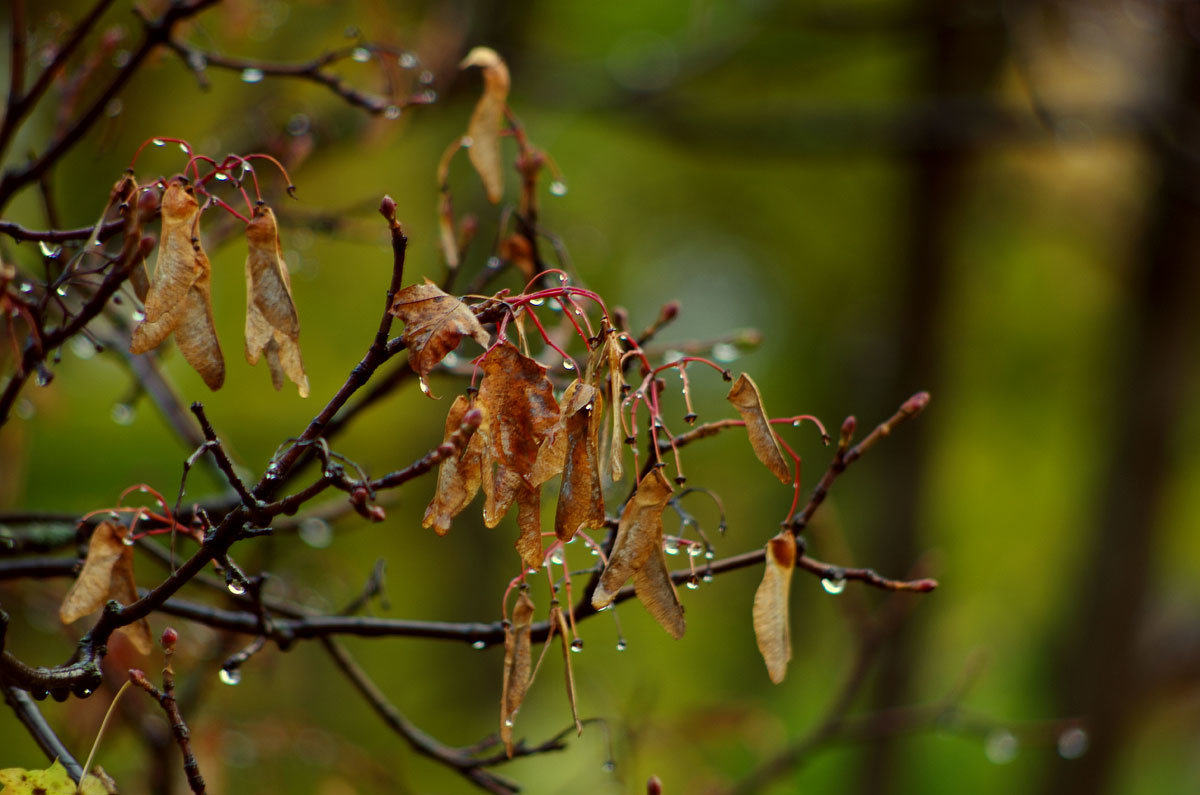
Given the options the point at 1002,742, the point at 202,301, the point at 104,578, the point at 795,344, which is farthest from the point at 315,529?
the point at 795,344

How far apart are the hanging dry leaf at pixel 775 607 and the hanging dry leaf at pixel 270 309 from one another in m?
0.44

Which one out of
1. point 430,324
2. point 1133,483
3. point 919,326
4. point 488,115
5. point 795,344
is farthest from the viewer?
point 795,344

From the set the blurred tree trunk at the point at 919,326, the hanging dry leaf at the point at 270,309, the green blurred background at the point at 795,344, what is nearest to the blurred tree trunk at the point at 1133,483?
the green blurred background at the point at 795,344

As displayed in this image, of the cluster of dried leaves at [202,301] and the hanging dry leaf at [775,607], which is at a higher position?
the cluster of dried leaves at [202,301]

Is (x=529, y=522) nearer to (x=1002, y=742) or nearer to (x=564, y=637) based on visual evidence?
(x=564, y=637)

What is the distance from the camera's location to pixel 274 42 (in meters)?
4.17

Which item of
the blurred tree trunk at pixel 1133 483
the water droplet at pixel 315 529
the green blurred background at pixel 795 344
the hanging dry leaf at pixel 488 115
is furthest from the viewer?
the blurred tree trunk at pixel 1133 483

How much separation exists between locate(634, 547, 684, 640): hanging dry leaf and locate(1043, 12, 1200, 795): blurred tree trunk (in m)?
3.69

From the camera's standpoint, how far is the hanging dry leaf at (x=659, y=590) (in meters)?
0.82

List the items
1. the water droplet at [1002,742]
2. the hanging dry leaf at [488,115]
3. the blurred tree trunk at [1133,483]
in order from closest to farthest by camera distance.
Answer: the hanging dry leaf at [488,115], the water droplet at [1002,742], the blurred tree trunk at [1133,483]

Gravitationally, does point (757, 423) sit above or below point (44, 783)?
below

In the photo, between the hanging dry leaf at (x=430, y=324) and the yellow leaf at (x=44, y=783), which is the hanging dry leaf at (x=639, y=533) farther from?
the yellow leaf at (x=44, y=783)

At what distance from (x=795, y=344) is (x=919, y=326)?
2204 millimetres

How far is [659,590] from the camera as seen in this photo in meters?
0.83
